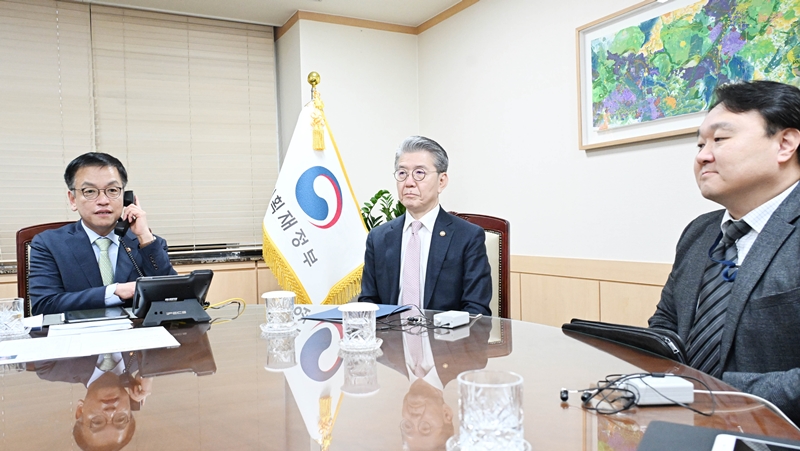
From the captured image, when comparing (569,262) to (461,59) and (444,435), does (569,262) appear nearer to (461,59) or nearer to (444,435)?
(461,59)

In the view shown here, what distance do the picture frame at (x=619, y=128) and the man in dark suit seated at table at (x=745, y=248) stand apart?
3.69 feet

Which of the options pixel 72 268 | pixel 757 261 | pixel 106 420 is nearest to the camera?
pixel 106 420

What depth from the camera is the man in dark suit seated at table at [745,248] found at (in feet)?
4.75

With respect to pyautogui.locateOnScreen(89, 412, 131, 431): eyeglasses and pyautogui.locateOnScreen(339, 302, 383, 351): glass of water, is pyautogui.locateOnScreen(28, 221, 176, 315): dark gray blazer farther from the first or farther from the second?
pyautogui.locateOnScreen(89, 412, 131, 431): eyeglasses

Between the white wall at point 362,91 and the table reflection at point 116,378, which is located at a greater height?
the white wall at point 362,91

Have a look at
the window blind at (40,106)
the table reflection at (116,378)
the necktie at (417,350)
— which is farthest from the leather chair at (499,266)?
the window blind at (40,106)

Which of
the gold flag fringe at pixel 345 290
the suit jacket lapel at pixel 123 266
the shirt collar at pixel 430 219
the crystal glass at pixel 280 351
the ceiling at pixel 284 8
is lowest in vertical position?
the gold flag fringe at pixel 345 290

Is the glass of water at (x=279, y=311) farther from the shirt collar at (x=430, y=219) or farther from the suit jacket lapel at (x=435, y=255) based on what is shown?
the shirt collar at (x=430, y=219)

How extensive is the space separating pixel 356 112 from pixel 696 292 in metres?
3.35

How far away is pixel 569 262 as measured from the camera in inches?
136

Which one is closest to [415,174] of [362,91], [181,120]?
[362,91]

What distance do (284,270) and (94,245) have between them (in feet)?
4.10

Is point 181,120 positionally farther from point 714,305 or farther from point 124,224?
point 714,305

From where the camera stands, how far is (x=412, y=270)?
2.45 metres
